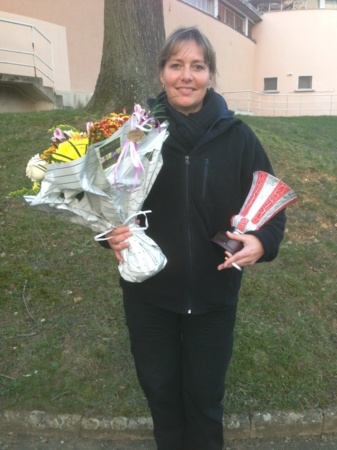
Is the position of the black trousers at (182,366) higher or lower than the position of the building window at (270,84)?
lower

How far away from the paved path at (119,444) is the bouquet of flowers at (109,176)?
4.58 ft

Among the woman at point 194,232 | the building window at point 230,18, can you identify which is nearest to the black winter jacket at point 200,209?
the woman at point 194,232

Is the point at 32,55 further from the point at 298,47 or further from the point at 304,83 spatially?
the point at 304,83

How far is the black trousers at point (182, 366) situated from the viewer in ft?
6.74

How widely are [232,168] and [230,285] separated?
53cm

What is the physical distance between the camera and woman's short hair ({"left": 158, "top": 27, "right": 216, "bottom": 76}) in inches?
72.8

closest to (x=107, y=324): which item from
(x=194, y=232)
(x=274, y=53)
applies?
(x=194, y=232)

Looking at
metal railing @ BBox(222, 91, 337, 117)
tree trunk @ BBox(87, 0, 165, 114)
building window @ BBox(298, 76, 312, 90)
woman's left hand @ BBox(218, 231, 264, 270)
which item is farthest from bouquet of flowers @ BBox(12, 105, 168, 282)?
building window @ BBox(298, 76, 312, 90)

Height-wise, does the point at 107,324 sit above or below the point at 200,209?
below

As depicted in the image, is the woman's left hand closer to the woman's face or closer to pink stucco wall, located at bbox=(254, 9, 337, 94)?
the woman's face

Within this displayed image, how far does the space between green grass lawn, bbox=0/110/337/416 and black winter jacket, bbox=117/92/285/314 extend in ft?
3.86

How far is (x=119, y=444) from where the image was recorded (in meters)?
2.69

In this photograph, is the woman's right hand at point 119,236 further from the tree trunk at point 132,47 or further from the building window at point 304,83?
the building window at point 304,83

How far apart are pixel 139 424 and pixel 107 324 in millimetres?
847
